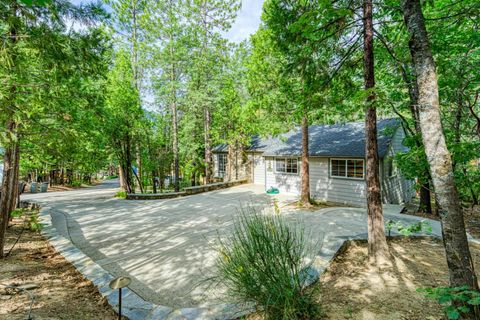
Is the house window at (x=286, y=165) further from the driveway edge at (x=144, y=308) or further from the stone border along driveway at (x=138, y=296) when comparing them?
the driveway edge at (x=144, y=308)

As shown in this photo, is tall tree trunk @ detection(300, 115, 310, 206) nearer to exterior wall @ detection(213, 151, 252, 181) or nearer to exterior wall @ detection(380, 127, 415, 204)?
exterior wall @ detection(380, 127, 415, 204)

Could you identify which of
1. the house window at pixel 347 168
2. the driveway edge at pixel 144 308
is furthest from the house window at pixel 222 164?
the driveway edge at pixel 144 308

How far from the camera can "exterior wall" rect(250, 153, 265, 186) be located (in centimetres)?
1668

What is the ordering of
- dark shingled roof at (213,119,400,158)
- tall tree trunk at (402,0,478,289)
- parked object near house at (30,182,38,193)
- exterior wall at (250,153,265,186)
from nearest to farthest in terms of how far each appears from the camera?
tall tree trunk at (402,0,478,289) → dark shingled roof at (213,119,400,158) → exterior wall at (250,153,265,186) → parked object near house at (30,182,38,193)

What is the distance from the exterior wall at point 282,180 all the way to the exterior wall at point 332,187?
111cm

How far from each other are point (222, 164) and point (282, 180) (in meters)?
7.47

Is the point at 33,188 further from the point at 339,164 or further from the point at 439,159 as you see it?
the point at 439,159

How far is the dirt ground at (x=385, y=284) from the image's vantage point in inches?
106

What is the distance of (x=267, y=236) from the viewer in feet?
8.77

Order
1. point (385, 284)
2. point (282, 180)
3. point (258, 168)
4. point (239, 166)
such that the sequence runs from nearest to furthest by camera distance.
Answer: point (385, 284) → point (282, 180) → point (258, 168) → point (239, 166)

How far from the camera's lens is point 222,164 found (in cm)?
1992

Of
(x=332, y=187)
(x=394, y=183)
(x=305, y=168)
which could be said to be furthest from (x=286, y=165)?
(x=394, y=183)

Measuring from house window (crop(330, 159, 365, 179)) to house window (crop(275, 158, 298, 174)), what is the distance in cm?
226

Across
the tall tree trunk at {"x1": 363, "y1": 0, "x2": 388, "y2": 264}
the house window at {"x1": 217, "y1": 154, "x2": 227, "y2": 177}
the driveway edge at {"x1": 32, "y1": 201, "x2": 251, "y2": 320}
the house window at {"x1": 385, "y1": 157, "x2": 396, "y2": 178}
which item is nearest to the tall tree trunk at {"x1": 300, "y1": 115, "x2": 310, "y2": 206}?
the house window at {"x1": 385, "y1": 157, "x2": 396, "y2": 178}
